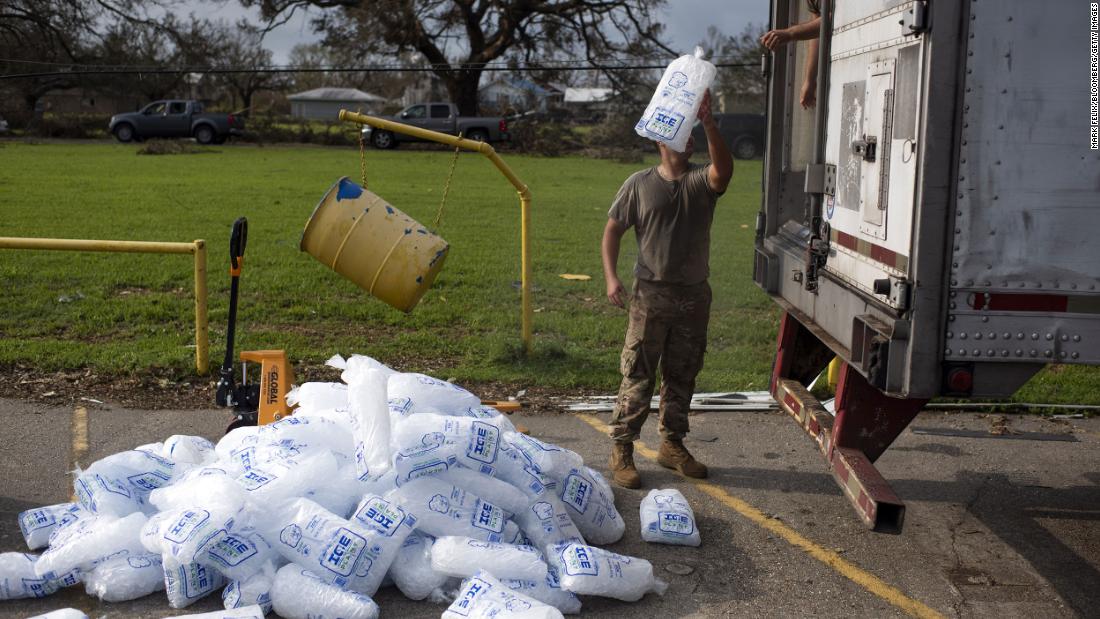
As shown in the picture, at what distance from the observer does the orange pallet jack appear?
18.2 feet

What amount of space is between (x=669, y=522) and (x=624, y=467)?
82cm

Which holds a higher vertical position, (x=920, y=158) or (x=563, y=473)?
(x=920, y=158)

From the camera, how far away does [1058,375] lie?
7945mm

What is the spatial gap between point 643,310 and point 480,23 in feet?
130

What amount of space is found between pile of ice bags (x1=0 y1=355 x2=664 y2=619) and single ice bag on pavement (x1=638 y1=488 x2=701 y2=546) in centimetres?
14

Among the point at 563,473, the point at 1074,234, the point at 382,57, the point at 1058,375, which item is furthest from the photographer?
the point at 382,57

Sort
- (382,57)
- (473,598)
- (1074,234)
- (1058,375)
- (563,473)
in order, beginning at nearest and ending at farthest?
(1074,234)
(473,598)
(563,473)
(1058,375)
(382,57)

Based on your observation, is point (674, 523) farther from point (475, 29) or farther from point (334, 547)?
point (475, 29)

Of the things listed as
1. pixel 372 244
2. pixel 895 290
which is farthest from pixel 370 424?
pixel 895 290

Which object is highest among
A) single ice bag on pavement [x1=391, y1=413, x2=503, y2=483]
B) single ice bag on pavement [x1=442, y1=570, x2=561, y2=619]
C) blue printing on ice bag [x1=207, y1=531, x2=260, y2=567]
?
single ice bag on pavement [x1=391, y1=413, x2=503, y2=483]

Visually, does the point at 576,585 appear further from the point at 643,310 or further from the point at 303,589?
the point at 643,310

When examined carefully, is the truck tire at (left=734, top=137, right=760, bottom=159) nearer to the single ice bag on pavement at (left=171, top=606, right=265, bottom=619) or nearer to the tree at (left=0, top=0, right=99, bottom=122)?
the tree at (left=0, top=0, right=99, bottom=122)

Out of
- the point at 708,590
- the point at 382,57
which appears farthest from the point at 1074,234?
the point at 382,57

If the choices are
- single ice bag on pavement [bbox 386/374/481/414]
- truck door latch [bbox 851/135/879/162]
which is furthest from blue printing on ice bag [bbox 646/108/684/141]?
single ice bag on pavement [bbox 386/374/481/414]
